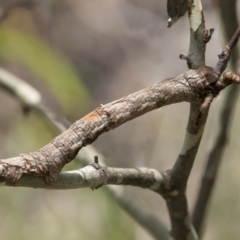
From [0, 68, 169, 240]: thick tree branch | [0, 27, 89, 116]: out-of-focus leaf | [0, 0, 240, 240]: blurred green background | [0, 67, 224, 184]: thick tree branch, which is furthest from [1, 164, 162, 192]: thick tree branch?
[0, 27, 89, 116]: out-of-focus leaf

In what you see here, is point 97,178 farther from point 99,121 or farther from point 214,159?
point 214,159

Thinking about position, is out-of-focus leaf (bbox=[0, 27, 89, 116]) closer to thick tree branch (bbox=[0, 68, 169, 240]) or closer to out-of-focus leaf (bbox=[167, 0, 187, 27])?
thick tree branch (bbox=[0, 68, 169, 240])

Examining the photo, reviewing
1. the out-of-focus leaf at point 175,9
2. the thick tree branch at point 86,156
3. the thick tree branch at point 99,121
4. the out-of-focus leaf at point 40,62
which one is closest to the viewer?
the thick tree branch at point 99,121

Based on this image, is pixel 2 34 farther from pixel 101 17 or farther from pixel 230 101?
pixel 101 17

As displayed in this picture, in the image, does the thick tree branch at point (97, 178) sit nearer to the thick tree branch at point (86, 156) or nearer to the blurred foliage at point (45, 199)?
the thick tree branch at point (86, 156)

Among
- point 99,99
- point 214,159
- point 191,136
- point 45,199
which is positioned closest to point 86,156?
point 214,159

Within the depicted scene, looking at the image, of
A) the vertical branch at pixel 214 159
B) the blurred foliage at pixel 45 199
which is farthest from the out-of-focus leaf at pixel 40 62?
the vertical branch at pixel 214 159
